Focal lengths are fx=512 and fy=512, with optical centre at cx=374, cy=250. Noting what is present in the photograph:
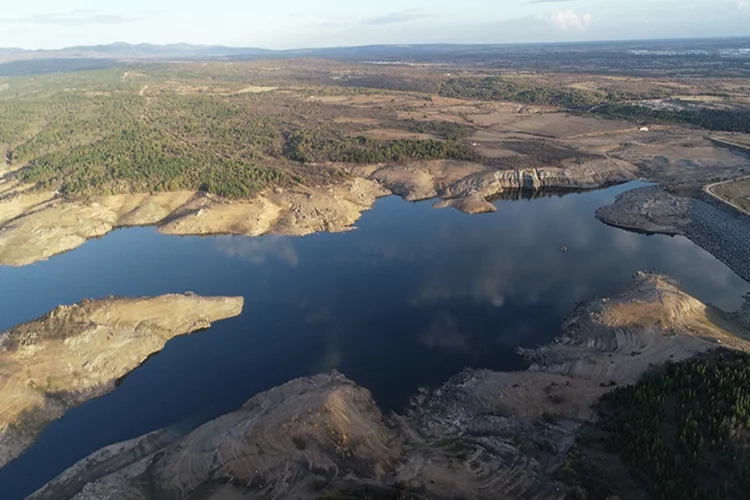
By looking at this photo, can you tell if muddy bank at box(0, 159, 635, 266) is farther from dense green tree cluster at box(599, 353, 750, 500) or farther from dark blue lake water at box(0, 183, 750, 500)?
dense green tree cluster at box(599, 353, 750, 500)

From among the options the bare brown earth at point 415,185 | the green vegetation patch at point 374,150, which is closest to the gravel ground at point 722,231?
the bare brown earth at point 415,185

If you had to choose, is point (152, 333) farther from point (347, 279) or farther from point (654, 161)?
point (654, 161)

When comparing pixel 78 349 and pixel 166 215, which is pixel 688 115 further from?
pixel 78 349

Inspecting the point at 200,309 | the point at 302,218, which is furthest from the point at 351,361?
the point at 302,218

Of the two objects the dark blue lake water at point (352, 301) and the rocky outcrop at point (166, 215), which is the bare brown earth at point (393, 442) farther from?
the rocky outcrop at point (166, 215)

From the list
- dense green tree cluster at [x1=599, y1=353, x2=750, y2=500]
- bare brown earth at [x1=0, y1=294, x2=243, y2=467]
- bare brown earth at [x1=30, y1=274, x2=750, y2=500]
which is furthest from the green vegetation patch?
dense green tree cluster at [x1=599, y1=353, x2=750, y2=500]

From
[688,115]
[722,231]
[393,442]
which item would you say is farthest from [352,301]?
[688,115]
